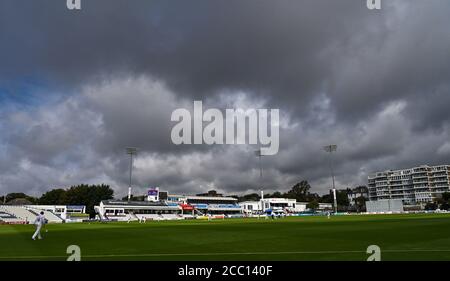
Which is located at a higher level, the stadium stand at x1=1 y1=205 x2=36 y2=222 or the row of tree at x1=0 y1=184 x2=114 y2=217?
the row of tree at x1=0 y1=184 x2=114 y2=217

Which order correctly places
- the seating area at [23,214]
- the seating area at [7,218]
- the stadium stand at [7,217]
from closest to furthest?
the seating area at [7,218] → the stadium stand at [7,217] → the seating area at [23,214]

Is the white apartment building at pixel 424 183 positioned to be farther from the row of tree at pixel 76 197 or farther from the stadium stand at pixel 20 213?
the stadium stand at pixel 20 213

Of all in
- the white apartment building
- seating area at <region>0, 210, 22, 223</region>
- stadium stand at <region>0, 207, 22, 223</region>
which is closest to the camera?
seating area at <region>0, 210, 22, 223</region>

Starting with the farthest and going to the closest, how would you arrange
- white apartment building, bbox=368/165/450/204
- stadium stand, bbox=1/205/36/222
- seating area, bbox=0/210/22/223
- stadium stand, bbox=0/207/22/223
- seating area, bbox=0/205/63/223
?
white apartment building, bbox=368/165/450/204, stadium stand, bbox=1/205/36/222, seating area, bbox=0/205/63/223, stadium stand, bbox=0/207/22/223, seating area, bbox=0/210/22/223

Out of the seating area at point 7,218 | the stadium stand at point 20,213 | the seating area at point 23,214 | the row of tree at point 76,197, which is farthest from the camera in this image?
the row of tree at point 76,197

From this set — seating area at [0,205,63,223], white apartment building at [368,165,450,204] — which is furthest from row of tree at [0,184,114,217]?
white apartment building at [368,165,450,204]

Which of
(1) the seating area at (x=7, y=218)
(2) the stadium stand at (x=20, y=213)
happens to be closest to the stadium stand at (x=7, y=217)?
(1) the seating area at (x=7, y=218)

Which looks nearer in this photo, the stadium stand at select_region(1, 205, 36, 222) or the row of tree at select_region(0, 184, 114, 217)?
the stadium stand at select_region(1, 205, 36, 222)

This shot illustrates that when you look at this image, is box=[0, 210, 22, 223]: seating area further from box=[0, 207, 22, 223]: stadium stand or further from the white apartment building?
the white apartment building

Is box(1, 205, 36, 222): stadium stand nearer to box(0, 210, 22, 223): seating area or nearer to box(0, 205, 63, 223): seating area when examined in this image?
box(0, 205, 63, 223): seating area

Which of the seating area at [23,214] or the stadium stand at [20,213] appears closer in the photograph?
the seating area at [23,214]
